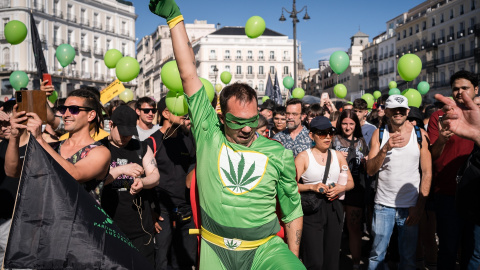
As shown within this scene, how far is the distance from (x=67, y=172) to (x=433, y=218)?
465cm

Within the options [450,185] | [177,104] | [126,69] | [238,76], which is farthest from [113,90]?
[238,76]

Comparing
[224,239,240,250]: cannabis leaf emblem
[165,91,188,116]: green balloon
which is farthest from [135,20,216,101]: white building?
[224,239,240,250]: cannabis leaf emblem

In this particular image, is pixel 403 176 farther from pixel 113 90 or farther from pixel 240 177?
pixel 113 90

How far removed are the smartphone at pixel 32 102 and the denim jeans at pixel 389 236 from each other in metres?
3.43

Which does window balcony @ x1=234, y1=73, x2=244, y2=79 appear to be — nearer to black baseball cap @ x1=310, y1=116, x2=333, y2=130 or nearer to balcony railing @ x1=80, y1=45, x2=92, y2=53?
balcony railing @ x1=80, y1=45, x2=92, y2=53

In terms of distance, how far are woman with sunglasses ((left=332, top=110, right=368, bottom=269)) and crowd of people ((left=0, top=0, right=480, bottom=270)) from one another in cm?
1

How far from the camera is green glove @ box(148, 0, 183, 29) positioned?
3024 mm

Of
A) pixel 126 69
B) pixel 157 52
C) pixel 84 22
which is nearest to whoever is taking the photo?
A: pixel 126 69

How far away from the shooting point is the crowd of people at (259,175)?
298 centimetres

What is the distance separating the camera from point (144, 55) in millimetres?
125000

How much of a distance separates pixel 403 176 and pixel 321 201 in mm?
888

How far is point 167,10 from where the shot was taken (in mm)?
3027

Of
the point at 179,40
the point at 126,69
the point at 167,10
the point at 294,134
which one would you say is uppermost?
the point at 126,69

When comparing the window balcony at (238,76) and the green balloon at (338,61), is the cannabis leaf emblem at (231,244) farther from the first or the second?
the window balcony at (238,76)
